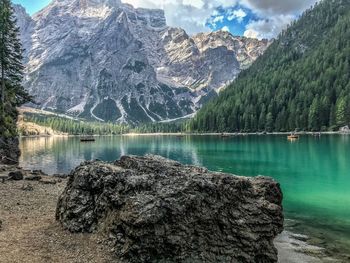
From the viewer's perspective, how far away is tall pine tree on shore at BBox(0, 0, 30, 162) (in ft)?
230

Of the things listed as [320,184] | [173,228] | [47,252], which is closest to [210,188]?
[173,228]

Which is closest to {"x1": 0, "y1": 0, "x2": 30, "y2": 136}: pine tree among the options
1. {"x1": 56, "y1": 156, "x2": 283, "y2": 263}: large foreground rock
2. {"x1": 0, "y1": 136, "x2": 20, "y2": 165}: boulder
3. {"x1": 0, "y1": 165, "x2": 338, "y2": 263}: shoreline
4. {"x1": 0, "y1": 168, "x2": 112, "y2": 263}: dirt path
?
{"x1": 0, "y1": 136, "x2": 20, "y2": 165}: boulder

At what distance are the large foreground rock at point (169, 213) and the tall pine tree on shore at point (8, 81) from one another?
54008 millimetres

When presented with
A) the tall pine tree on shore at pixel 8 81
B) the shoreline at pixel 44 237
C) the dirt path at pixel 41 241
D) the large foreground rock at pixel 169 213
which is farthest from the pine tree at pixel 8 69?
the large foreground rock at pixel 169 213

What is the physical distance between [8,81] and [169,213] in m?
69.9

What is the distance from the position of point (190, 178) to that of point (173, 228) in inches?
117

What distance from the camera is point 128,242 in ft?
58.1

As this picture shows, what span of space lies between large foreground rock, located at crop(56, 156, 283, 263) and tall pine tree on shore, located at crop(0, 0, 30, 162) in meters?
54.0

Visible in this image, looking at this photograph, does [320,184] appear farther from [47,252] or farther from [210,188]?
[47,252]

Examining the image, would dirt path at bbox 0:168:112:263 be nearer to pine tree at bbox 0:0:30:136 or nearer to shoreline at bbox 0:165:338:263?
shoreline at bbox 0:165:338:263

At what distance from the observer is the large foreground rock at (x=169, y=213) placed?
17.7m

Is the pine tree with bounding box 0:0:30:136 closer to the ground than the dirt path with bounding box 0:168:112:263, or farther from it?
farther from it

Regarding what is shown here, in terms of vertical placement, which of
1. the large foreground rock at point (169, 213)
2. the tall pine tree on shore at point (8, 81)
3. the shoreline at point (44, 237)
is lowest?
the shoreline at point (44, 237)

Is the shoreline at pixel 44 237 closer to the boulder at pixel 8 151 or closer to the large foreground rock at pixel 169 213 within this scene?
the large foreground rock at pixel 169 213
